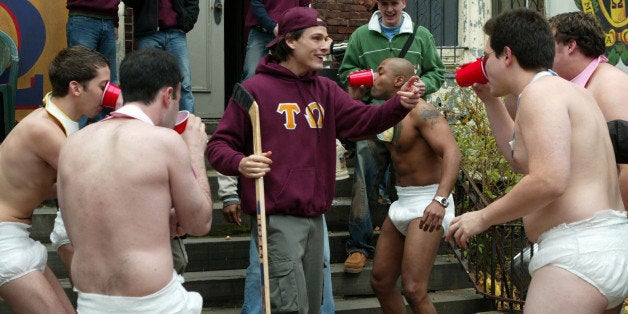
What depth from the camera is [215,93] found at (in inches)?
448

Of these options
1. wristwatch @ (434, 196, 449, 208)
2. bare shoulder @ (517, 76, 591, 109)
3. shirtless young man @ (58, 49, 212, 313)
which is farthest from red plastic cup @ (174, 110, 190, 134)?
wristwatch @ (434, 196, 449, 208)

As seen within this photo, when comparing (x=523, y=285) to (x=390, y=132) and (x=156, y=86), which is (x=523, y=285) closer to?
(x=390, y=132)

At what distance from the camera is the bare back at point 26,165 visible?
5156mm

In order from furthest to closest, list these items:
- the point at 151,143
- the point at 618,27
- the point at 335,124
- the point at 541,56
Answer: the point at 618,27
the point at 335,124
the point at 541,56
the point at 151,143

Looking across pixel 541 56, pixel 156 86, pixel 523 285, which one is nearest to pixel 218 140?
pixel 156 86

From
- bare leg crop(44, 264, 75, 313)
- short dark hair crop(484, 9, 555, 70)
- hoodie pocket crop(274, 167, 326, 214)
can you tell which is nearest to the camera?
short dark hair crop(484, 9, 555, 70)

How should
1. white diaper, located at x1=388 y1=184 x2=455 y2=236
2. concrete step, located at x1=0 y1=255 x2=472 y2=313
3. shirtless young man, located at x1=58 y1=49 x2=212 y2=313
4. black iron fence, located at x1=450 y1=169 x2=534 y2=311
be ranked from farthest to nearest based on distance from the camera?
black iron fence, located at x1=450 y1=169 x2=534 y2=311 → concrete step, located at x1=0 y1=255 x2=472 y2=313 → white diaper, located at x1=388 y1=184 x2=455 y2=236 → shirtless young man, located at x1=58 y1=49 x2=212 y2=313

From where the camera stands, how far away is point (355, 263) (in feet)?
25.2

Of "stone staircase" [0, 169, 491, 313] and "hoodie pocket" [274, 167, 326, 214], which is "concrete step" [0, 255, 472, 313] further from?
"hoodie pocket" [274, 167, 326, 214]

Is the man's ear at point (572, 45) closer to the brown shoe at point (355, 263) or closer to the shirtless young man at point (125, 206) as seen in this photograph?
the shirtless young man at point (125, 206)

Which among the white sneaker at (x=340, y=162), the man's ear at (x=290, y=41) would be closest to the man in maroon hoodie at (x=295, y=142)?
the man's ear at (x=290, y=41)

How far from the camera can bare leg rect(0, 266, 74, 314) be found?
4.98 meters

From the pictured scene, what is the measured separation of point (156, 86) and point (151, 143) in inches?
13.7

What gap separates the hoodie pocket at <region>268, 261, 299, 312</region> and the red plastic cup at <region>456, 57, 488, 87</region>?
142cm
